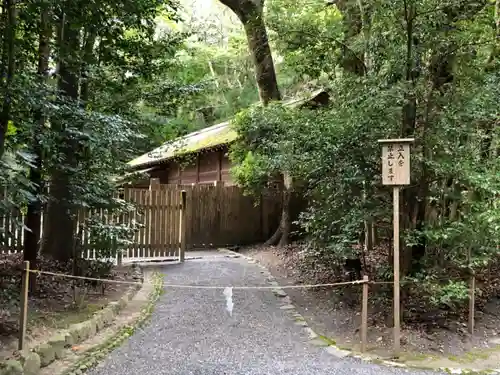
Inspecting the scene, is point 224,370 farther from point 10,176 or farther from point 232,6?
point 232,6

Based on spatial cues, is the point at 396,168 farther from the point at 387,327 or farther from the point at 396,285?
the point at 387,327

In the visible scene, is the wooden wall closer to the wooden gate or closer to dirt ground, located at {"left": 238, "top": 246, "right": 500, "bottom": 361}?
the wooden gate

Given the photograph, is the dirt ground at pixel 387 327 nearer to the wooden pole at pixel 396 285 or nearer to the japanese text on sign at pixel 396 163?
the wooden pole at pixel 396 285

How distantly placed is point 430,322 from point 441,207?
4.95 feet

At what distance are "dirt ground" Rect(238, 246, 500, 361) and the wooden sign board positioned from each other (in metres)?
1.91

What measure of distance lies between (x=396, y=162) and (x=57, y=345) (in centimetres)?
401

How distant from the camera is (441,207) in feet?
21.9

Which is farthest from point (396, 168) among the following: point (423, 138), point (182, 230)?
point (182, 230)

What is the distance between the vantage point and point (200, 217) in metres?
13.7

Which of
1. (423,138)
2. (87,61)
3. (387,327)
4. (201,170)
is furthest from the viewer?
(201,170)

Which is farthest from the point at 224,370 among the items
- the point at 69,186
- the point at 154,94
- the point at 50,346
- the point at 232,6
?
the point at 232,6

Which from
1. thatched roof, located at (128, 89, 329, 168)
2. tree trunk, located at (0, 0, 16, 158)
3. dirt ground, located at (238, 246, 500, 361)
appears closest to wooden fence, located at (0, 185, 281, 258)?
thatched roof, located at (128, 89, 329, 168)

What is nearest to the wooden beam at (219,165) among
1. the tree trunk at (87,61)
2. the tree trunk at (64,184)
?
the tree trunk at (64,184)

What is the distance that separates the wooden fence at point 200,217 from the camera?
1120 cm
